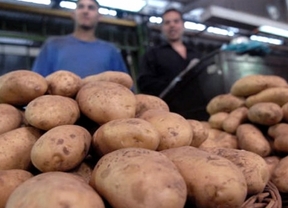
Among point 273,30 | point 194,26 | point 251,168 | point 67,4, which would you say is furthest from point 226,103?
point 273,30

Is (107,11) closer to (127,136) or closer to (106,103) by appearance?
(106,103)

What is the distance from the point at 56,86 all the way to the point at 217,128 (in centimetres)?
60

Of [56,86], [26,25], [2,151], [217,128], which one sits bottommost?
[217,128]

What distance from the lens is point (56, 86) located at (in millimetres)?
777

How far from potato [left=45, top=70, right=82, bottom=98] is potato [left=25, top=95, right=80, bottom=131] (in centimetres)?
8

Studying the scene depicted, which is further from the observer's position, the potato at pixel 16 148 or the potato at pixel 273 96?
the potato at pixel 273 96

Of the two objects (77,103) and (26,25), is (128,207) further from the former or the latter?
(26,25)

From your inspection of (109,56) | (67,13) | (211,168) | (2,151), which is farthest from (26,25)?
(211,168)

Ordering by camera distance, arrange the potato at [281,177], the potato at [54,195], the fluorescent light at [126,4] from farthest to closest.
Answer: the fluorescent light at [126,4] → the potato at [281,177] → the potato at [54,195]

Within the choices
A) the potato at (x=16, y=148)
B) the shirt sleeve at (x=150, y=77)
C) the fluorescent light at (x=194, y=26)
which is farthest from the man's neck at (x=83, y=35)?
the fluorescent light at (x=194, y=26)

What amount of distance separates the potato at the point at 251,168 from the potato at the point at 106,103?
211 millimetres

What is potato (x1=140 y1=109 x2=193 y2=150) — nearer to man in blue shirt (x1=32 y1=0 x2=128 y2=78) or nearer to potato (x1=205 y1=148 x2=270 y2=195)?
potato (x1=205 y1=148 x2=270 y2=195)

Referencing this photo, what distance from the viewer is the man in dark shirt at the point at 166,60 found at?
2.04 m

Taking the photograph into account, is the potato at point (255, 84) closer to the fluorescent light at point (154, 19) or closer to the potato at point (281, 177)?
the potato at point (281, 177)
